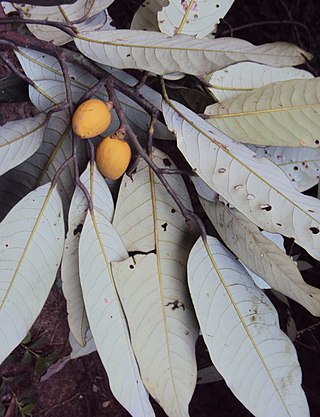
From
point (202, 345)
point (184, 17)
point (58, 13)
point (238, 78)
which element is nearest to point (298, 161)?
point (238, 78)

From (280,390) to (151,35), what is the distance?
0.41 m

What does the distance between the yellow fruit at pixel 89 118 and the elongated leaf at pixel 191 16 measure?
0.16 meters

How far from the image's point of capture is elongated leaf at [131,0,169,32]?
0.72 metres

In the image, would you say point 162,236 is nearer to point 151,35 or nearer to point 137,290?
point 137,290

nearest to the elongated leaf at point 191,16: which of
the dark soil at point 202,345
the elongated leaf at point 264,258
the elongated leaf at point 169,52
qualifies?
the elongated leaf at point 169,52

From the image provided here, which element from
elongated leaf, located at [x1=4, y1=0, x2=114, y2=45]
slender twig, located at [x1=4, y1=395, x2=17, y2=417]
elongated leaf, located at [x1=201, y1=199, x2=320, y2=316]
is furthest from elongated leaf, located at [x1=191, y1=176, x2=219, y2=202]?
slender twig, located at [x1=4, y1=395, x2=17, y2=417]

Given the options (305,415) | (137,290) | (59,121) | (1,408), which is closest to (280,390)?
(305,415)

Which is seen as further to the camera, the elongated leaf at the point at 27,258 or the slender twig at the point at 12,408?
the slender twig at the point at 12,408

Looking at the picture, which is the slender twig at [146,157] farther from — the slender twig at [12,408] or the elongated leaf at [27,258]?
the slender twig at [12,408]

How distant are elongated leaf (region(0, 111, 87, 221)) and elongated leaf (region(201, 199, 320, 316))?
183mm

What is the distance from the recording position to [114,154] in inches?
23.2

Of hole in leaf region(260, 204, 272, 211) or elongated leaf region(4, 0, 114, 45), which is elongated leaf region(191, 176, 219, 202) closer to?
hole in leaf region(260, 204, 272, 211)

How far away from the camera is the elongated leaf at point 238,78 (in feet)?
2.27

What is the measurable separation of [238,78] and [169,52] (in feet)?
0.63
